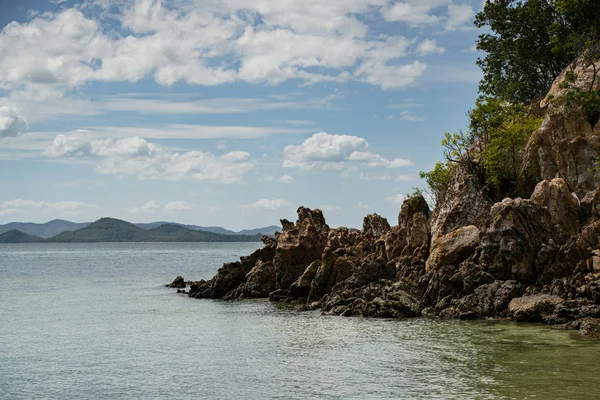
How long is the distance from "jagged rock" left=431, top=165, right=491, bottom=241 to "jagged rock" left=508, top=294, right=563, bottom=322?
15.0 m

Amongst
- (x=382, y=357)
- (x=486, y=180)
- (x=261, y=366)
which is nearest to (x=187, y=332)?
(x=261, y=366)

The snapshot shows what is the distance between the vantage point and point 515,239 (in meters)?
51.0

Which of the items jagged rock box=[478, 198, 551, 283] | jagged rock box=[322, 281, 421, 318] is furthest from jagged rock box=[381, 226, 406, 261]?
jagged rock box=[478, 198, 551, 283]

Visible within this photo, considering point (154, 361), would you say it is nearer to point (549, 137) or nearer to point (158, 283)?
point (549, 137)

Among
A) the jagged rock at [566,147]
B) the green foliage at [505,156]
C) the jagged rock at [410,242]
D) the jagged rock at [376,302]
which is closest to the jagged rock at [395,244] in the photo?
the jagged rock at [410,242]

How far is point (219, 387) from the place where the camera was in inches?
1303

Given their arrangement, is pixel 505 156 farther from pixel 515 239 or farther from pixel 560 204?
pixel 515 239

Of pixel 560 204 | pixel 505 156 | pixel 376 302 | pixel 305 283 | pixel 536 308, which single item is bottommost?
pixel 376 302

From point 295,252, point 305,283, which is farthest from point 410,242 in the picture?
point 295,252

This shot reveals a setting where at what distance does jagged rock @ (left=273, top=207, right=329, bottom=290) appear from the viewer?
228 ft

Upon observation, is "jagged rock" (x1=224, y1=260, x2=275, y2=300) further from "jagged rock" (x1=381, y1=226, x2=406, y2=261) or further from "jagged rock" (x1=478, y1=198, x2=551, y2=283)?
"jagged rock" (x1=478, y1=198, x2=551, y2=283)

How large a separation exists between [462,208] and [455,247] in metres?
9.38

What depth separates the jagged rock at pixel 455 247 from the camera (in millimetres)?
55062

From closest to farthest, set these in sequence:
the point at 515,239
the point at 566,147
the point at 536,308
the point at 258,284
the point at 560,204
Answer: the point at 536,308 → the point at 515,239 → the point at 560,204 → the point at 566,147 → the point at 258,284
